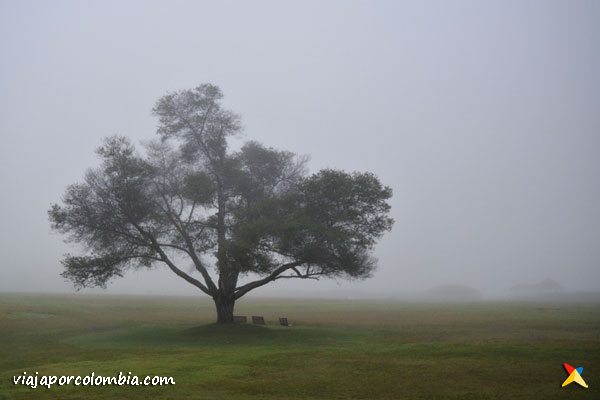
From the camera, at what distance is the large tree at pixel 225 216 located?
31.8m

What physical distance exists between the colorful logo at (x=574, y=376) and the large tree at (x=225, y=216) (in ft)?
52.5

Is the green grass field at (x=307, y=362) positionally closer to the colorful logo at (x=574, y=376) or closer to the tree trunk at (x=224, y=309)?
the colorful logo at (x=574, y=376)

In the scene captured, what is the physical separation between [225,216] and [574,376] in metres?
26.7

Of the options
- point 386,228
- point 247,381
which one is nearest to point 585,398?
point 247,381

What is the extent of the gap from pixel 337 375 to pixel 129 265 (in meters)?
24.6

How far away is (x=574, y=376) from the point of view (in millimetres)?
15789

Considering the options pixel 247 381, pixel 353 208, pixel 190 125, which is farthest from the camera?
pixel 190 125

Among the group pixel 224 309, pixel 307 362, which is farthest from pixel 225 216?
pixel 307 362

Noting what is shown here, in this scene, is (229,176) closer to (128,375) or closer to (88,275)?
(88,275)

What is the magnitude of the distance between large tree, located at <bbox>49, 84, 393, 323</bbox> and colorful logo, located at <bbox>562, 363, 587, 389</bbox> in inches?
630

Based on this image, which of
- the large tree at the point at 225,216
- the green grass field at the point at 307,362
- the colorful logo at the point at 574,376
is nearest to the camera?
the green grass field at the point at 307,362

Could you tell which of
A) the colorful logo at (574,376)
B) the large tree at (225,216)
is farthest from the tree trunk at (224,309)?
the colorful logo at (574,376)

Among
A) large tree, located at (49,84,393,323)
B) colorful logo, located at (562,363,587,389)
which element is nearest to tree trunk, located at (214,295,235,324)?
large tree, located at (49,84,393,323)

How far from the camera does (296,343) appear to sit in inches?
1071
